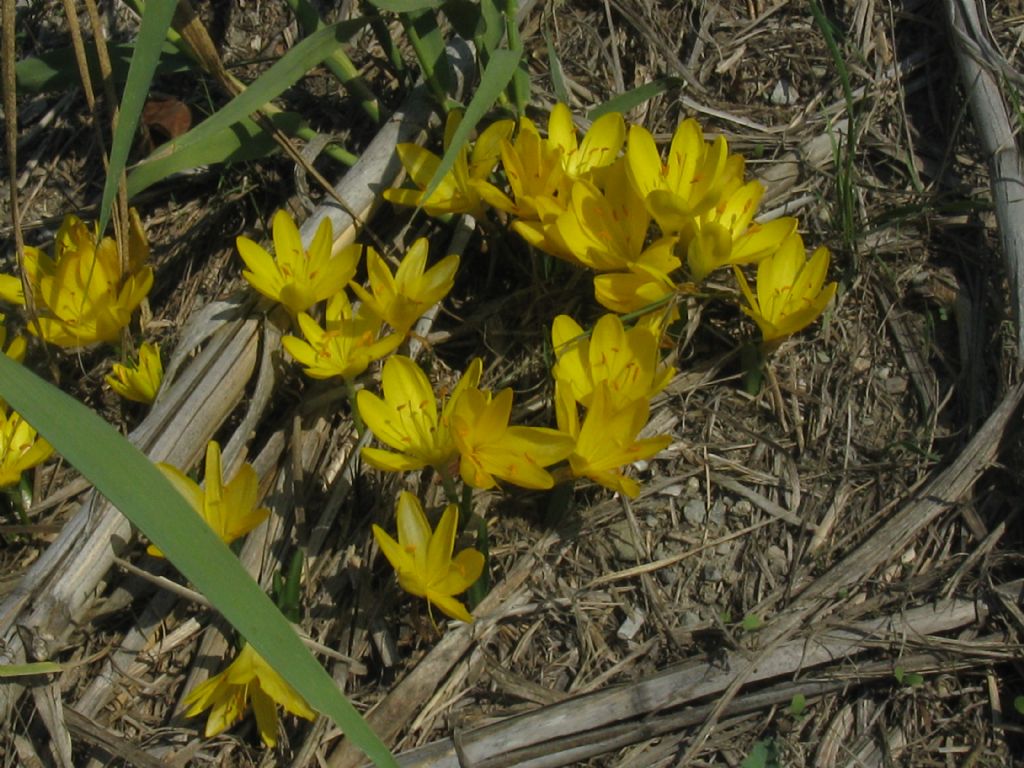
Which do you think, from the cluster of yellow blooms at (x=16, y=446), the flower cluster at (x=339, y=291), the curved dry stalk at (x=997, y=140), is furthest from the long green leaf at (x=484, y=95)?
the curved dry stalk at (x=997, y=140)

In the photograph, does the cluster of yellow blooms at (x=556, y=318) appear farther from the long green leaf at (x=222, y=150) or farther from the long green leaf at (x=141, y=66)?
the long green leaf at (x=141, y=66)

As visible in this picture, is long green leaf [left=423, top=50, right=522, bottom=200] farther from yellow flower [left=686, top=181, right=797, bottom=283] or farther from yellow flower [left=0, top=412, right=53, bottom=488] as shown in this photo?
yellow flower [left=0, top=412, right=53, bottom=488]

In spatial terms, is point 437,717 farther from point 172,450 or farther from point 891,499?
point 891,499

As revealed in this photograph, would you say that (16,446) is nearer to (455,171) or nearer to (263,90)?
(263,90)

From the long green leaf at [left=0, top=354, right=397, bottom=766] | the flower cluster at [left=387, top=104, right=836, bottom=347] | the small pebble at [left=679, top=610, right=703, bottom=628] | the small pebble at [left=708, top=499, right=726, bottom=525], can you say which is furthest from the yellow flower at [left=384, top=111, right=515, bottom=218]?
the long green leaf at [left=0, top=354, right=397, bottom=766]

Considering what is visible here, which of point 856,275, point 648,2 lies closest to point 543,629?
point 856,275

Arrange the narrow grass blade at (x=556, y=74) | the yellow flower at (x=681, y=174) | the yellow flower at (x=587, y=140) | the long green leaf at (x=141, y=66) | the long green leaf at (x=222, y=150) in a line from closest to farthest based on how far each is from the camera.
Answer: the long green leaf at (x=141, y=66)
the yellow flower at (x=681, y=174)
the long green leaf at (x=222, y=150)
the yellow flower at (x=587, y=140)
the narrow grass blade at (x=556, y=74)

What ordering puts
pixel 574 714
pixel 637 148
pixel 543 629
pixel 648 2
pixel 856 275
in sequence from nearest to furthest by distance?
1. pixel 574 714
2. pixel 543 629
3. pixel 637 148
4. pixel 856 275
5. pixel 648 2
